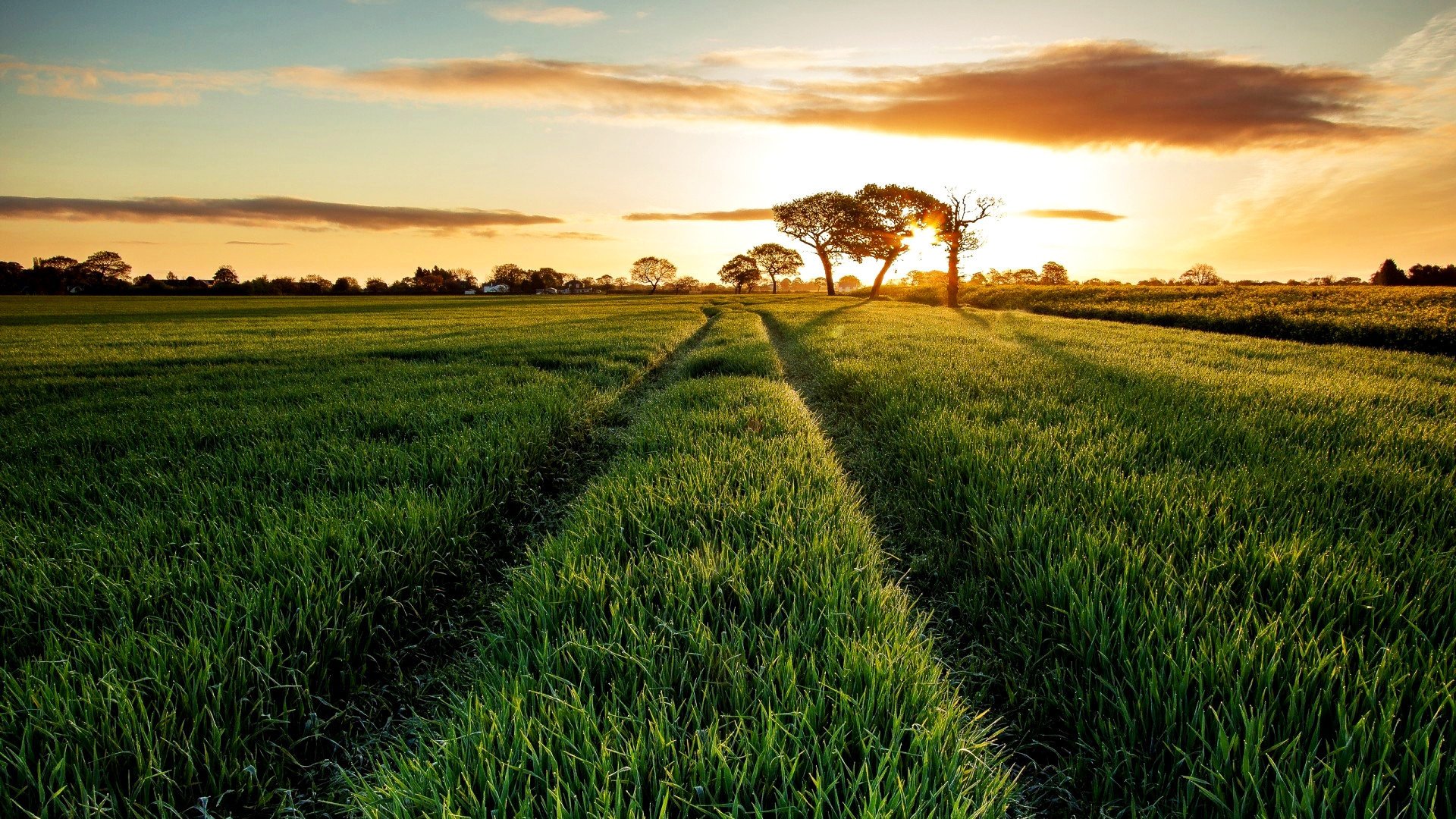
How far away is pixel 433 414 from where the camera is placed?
253 inches

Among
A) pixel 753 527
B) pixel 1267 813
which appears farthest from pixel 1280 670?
pixel 753 527

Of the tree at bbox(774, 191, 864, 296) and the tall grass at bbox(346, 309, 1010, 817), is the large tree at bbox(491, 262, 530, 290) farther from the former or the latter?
the tall grass at bbox(346, 309, 1010, 817)

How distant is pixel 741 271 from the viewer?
102 m

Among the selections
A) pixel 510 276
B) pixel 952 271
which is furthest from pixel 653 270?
pixel 952 271

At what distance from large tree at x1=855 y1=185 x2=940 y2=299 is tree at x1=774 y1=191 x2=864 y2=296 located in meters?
0.65

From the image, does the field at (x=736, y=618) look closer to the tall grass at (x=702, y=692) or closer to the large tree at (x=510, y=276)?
the tall grass at (x=702, y=692)

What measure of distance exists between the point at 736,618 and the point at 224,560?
110 inches

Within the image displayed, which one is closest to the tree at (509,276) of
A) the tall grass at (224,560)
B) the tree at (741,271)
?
the tree at (741,271)

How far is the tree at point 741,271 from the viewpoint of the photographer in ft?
329

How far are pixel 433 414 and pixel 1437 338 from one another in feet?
75.1

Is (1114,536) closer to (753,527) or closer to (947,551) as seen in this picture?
(947,551)

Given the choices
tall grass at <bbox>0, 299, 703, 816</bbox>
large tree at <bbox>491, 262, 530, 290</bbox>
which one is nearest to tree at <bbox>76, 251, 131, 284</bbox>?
large tree at <bbox>491, 262, 530, 290</bbox>

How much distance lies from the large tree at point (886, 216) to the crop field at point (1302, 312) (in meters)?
28.8

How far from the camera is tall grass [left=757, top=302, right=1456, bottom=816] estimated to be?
1.79 meters
